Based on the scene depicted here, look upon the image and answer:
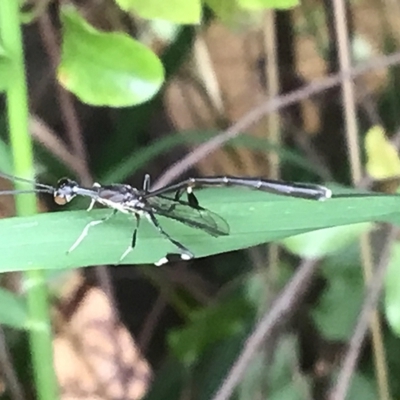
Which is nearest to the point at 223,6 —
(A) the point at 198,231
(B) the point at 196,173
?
(A) the point at 198,231

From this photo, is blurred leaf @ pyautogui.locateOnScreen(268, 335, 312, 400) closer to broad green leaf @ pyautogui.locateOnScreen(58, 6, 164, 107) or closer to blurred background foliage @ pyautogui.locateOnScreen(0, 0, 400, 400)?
blurred background foliage @ pyautogui.locateOnScreen(0, 0, 400, 400)

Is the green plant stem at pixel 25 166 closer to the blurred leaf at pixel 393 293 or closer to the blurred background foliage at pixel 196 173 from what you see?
the blurred background foliage at pixel 196 173

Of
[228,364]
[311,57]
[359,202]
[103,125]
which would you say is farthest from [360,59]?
[359,202]

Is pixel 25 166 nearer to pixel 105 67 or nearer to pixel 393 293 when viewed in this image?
pixel 105 67

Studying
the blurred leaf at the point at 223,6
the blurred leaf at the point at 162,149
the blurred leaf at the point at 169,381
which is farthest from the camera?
the blurred leaf at the point at 169,381

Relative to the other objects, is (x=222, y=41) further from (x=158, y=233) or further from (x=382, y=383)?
(x=158, y=233)

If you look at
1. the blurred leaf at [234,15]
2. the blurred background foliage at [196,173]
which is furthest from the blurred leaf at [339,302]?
the blurred leaf at [234,15]
